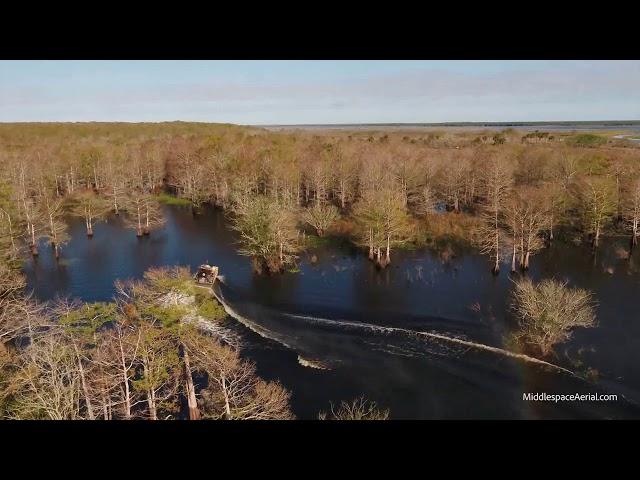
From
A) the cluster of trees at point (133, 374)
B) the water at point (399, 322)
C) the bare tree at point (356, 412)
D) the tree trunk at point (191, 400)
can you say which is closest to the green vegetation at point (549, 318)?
the water at point (399, 322)

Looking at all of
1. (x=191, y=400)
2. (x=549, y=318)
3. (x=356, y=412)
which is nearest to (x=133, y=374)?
(x=191, y=400)

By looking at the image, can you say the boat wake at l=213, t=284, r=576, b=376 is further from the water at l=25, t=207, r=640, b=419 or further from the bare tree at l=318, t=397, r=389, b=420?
the bare tree at l=318, t=397, r=389, b=420

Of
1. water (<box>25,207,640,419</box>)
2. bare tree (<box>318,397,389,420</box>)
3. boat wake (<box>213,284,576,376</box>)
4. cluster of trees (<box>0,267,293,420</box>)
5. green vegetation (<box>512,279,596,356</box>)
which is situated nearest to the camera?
cluster of trees (<box>0,267,293,420</box>)

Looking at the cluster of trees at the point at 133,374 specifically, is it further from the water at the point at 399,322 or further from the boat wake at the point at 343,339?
the boat wake at the point at 343,339

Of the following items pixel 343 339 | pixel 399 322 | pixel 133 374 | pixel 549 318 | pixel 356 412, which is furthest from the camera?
pixel 399 322

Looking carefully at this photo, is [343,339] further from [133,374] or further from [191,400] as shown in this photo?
[133,374]

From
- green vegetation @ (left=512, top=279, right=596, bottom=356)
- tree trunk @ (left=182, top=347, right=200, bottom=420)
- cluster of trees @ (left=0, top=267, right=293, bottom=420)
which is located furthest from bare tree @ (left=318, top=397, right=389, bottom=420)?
green vegetation @ (left=512, top=279, right=596, bottom=356)
